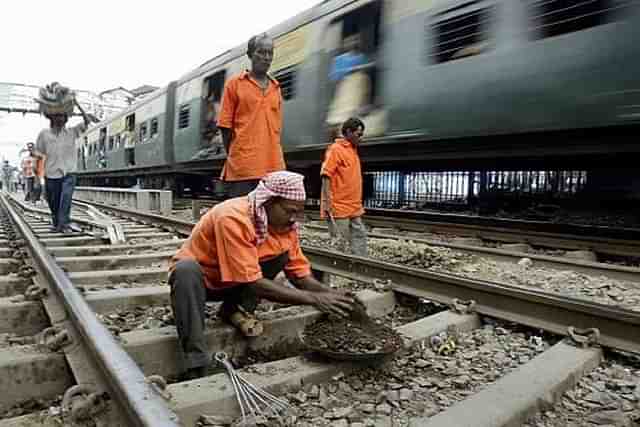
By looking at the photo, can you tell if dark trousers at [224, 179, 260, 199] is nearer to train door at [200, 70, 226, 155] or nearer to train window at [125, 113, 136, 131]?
train door at [200, 70, 226, 155]

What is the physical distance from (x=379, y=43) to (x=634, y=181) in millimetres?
4127

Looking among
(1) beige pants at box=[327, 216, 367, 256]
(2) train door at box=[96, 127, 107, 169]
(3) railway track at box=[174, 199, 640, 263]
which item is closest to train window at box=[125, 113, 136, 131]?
(2) train door at box=[96, 127, 107, 169]

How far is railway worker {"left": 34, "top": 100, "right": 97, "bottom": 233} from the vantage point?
552 cm

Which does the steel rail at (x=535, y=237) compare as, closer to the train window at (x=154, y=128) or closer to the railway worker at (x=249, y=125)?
the railway worker at (x=249, y=125)

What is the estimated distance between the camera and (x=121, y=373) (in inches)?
58.9

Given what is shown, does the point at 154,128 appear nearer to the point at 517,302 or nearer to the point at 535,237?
the point at 535,237

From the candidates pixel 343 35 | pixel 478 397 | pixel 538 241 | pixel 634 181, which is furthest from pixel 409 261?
pixel 634 181

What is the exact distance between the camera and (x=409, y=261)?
14.3 ft

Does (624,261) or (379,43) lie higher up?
(379,43)

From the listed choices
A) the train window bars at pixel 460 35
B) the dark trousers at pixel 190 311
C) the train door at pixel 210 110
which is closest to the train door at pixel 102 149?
the train door at pixel 210 110

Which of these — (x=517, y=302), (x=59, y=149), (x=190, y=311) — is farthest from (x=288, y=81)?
(x=190, y=311)

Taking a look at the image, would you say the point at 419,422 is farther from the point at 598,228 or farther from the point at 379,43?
the point at 379,43

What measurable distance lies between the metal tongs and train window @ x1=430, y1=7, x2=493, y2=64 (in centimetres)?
454

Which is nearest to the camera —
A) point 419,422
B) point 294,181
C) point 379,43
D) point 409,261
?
point 419,422
